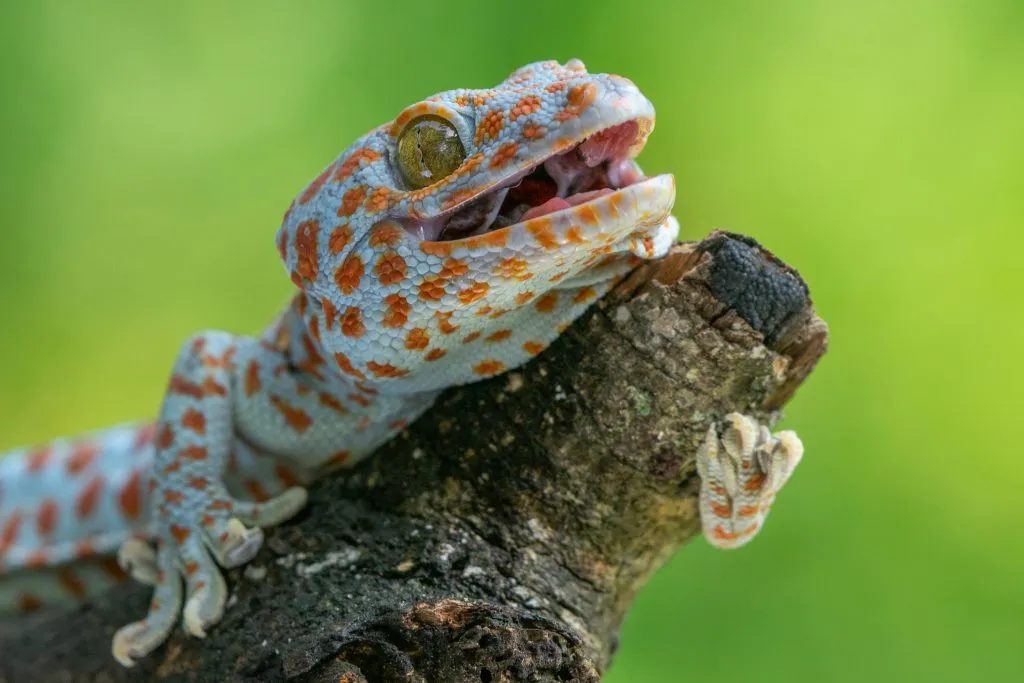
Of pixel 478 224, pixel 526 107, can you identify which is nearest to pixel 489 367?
pixel 478 224

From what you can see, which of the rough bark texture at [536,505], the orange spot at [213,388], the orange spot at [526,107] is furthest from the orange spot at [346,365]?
the orange spot at [526,107]

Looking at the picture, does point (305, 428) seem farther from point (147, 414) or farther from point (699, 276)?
point (147, 414)

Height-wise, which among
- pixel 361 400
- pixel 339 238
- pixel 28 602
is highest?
pixel 339 238

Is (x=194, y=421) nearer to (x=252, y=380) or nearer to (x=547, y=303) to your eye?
(x=252, y=380)

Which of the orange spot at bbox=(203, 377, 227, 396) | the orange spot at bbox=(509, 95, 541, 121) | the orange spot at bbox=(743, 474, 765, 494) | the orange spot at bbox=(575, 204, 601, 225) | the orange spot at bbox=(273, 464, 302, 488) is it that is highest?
the orange spot at bbox=(509, 95, 541, 121)

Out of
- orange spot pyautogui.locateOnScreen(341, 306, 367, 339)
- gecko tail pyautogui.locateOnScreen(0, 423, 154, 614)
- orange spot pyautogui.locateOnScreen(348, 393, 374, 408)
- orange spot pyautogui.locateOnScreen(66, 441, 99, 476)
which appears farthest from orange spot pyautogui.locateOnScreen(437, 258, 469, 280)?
orange spot pyautogui.locateOnScreen(66, 441, 99, 476)

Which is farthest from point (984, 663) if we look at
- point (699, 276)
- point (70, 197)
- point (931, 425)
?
point (70, 197)

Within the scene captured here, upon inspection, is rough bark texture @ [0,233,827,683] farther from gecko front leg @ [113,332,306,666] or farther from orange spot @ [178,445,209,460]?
orange spot @ [178,445,209,460]
